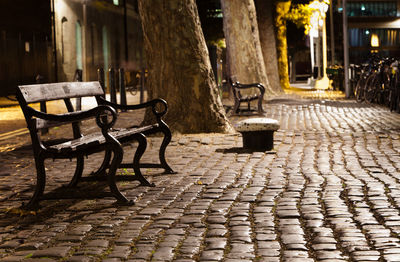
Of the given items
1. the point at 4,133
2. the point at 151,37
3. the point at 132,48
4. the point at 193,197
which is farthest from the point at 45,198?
the point at 132,48

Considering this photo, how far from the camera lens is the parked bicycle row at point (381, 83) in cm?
1706

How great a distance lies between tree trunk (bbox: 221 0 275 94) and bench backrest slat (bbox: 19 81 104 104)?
1525cm

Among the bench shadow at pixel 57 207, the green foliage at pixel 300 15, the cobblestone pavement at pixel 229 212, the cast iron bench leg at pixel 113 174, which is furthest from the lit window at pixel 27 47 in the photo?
the cast iron bench leg at pixel 113 174

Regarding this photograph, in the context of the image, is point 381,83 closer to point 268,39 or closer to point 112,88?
point 112,88

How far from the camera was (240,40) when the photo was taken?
23.5 m

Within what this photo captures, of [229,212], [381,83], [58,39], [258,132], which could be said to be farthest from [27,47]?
[229,212]

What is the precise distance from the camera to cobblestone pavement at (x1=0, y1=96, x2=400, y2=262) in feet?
16.0

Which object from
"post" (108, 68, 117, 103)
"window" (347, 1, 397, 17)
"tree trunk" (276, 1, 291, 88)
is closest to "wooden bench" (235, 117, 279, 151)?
"post" (108, 68, 117, 103)

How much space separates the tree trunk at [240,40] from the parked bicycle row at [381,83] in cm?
325

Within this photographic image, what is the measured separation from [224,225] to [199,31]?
298 inches

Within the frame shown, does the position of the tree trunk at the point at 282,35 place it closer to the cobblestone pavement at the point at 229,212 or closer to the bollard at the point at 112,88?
the bollard at the point at 112,88

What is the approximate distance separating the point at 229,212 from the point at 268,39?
25.5 meters

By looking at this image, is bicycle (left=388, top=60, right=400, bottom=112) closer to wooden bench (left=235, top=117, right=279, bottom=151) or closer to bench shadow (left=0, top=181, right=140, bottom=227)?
wooden bench (left=235, top=117, right=279, bottom=151)

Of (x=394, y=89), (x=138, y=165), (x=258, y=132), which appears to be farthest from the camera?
(x=394, y=89)
